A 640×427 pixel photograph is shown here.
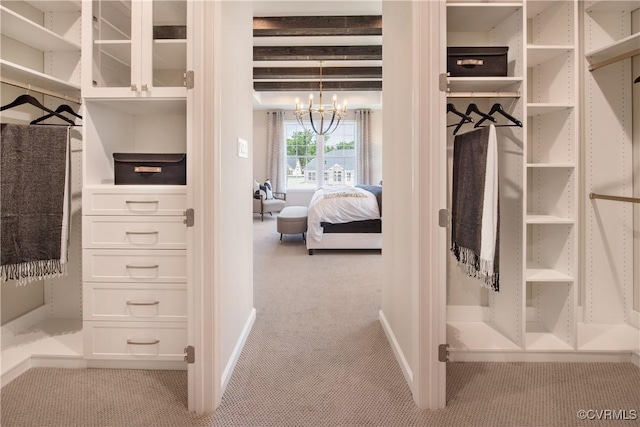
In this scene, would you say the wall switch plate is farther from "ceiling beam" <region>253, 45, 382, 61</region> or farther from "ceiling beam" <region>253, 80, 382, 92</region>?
"ceiling beam" <region>253, 80, 382, 92</region>

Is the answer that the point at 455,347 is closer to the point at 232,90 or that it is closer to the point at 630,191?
the point at 630,191

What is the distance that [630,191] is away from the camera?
2.13m

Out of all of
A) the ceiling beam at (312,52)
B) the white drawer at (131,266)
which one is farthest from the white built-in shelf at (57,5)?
the ceiling beam at (312,52)

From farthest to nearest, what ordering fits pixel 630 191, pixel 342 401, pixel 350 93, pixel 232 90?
pixel 350 93 → pixel 630 191 → pixel 232 90 → pixel 342 401

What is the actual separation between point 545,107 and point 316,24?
11.0 feet

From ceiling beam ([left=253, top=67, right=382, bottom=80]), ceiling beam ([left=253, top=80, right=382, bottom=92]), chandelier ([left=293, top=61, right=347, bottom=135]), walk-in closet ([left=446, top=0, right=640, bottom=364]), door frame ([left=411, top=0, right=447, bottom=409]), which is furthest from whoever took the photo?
ceiling beam ([left=253, top=80, right=382, bottom=92])

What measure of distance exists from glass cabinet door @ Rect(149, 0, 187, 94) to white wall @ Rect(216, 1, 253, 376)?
243 millimetres

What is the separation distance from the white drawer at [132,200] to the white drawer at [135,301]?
1.25 feet

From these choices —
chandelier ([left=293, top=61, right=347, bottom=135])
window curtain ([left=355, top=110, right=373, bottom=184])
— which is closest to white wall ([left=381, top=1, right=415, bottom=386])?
chandelier ([left=293, top=61, right=347, bottom=135])

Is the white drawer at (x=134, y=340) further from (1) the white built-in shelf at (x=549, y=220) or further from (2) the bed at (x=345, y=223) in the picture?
(2) the bed at (x=345, y=223)

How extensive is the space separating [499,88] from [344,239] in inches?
112

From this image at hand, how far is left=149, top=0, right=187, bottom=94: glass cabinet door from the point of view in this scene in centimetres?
174

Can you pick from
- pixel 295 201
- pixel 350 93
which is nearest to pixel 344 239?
pixel 295 201

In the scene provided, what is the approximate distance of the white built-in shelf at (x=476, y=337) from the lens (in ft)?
6.43
